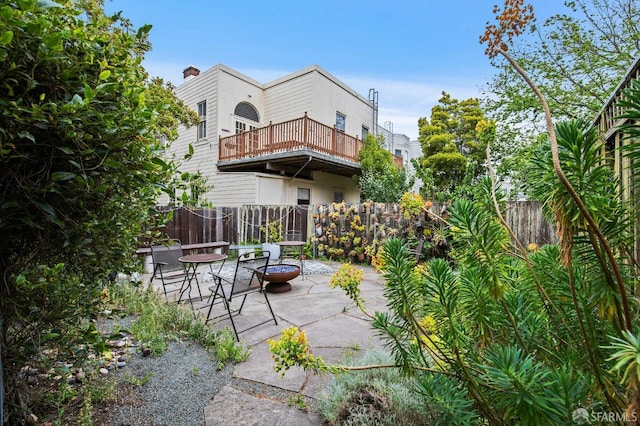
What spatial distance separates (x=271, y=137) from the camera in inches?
398

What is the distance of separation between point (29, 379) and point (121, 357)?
1.97 ft

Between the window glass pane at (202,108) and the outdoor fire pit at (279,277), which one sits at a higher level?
the window glass pane at (202,108)

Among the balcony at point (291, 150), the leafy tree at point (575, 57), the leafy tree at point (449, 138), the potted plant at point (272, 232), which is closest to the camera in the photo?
the leafy tree at point (575, 57)

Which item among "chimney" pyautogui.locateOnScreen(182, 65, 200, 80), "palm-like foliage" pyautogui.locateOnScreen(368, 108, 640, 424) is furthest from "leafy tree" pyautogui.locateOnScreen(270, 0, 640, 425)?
"chimney" pyautogui.locateOnScreen(182, 65, 200, 80)

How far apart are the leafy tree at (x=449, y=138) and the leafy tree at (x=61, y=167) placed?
11.1 meters

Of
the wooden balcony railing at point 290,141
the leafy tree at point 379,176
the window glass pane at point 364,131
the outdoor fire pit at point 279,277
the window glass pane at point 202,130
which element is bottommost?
the outdoor fire pit at point 279,277

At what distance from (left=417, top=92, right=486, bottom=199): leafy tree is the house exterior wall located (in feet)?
11.9

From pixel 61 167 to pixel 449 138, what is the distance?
12.3 meters

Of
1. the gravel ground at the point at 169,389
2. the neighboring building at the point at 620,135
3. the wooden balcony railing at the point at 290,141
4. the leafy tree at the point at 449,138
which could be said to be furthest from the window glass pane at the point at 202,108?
the neighboring building at the point at 620,135

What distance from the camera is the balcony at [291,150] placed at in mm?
9633

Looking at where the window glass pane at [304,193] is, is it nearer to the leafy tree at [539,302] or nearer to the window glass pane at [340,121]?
the window glass pane at [340,121]

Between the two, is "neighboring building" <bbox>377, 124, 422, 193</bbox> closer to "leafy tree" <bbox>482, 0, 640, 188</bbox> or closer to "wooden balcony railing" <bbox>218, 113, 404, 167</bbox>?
"wooden balcony railing" <bbox>218, 113, 404, 167</bbox>

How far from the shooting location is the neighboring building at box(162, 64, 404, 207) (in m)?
10.1


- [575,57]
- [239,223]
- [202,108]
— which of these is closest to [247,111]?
[202,108]
